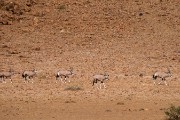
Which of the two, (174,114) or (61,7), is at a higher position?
(61,7)

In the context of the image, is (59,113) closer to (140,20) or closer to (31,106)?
(31,106)

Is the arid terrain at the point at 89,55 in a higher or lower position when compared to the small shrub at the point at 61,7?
lower

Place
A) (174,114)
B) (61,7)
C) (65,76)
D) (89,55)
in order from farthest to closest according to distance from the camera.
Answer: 1. (61,7)
2. (89,55)
3. (65,76)
4. (174,114)

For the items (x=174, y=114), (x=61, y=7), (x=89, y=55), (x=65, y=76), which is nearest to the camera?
(x=174, y=114)

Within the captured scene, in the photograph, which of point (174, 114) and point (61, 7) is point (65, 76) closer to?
point (174, 114)

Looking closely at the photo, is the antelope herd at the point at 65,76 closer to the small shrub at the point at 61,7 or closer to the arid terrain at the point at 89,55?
the arid terrain at the point at 89,55

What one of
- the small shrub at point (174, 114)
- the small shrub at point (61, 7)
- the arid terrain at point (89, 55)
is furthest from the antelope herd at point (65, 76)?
the small shrub at point (61, 7)

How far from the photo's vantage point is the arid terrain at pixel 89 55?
2135cm

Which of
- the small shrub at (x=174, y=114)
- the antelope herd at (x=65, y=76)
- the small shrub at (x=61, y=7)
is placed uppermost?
the small shrub at (x=61, y=7)

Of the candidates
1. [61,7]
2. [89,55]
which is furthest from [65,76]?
[61,7]

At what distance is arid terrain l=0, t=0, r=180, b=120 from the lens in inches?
841

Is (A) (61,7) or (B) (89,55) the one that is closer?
(B) (89,55)

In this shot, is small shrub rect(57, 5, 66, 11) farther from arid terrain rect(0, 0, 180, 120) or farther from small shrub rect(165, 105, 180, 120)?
small shrub rect(165, 105, 180, 120)

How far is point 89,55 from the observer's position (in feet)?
113
